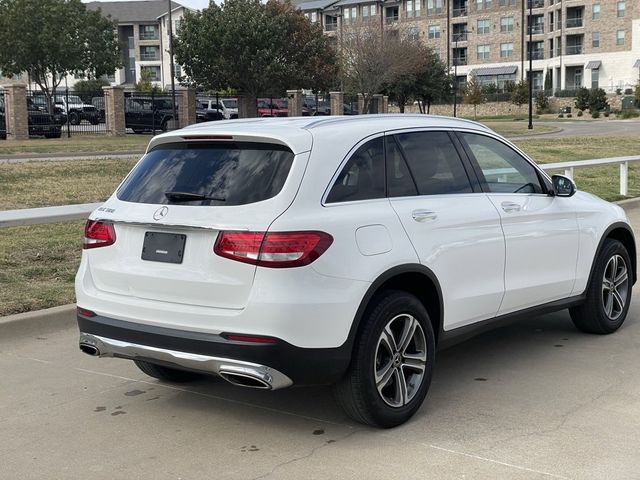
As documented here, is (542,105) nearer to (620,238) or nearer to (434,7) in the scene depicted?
(434,7)

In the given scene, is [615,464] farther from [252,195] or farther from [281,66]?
[281,66]

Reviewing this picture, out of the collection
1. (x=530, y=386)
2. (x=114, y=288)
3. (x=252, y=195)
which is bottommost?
(x=530, y=386)

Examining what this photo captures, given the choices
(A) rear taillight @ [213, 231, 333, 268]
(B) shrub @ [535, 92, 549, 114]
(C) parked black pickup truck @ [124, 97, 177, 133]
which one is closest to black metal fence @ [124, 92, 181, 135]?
(C) parked black pickup truck @ [124, 97, 177, 133]

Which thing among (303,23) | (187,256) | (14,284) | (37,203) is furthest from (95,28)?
(187,256)

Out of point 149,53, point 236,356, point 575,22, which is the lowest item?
point 236,356

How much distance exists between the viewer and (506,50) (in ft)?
326

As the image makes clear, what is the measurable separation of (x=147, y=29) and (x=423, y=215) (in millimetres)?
118028

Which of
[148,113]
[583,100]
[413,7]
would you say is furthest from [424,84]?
[148,113]

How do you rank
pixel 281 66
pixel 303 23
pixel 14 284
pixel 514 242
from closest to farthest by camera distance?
pixel 514 242 < pixel 14 284 < pixel 281 66 < pixel 303 23

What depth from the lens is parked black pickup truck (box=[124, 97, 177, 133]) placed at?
147ft

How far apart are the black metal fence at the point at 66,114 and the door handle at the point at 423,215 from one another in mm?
37336

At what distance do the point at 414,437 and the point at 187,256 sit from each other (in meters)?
1.61

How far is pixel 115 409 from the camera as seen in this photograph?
543 cm

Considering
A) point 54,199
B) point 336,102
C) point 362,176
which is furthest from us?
point 336,102
